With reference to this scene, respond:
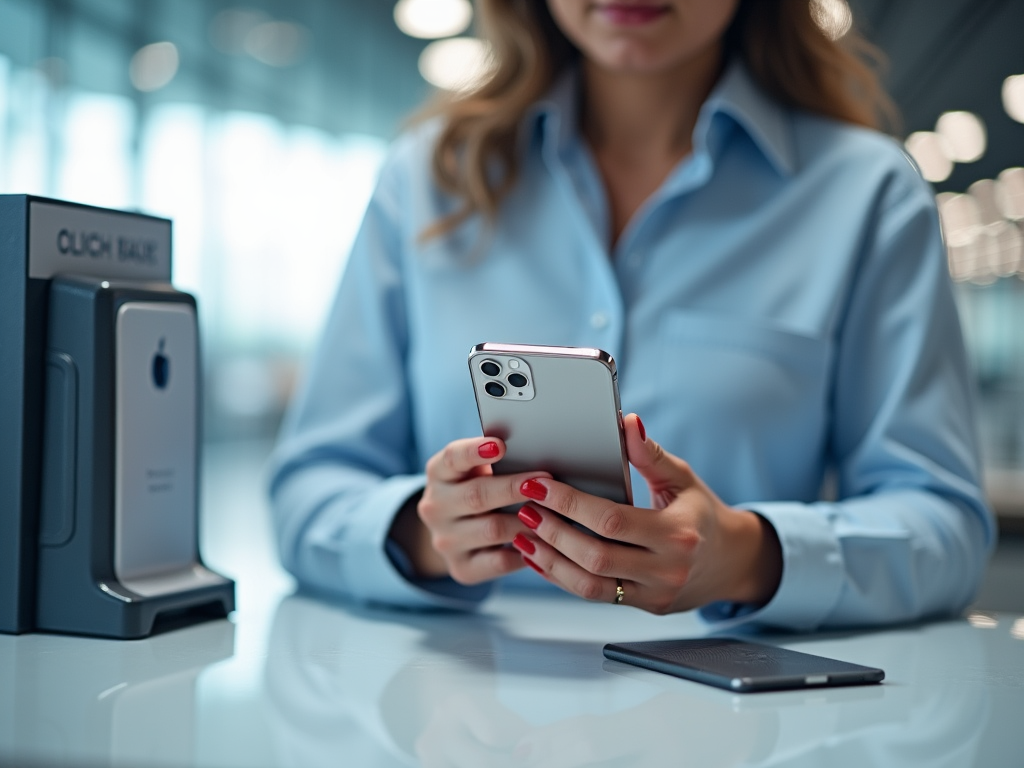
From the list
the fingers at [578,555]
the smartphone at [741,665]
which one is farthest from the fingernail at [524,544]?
the smartphone at [741,665]

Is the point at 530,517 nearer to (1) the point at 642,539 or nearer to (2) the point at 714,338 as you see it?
(1) the point at 642,539

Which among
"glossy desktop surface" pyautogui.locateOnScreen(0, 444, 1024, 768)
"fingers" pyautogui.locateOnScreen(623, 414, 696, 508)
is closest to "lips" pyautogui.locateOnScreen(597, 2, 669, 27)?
"fingers" pyautogui.locateOnScreen(623, 414, 696, 508)

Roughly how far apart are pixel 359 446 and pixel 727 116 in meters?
0.63

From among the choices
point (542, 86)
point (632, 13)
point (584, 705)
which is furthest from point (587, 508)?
point (542, 86)

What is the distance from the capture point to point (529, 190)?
1455mm

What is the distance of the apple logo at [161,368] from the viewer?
1.05 m

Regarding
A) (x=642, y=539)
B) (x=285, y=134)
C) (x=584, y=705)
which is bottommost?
(x=584, y=705)

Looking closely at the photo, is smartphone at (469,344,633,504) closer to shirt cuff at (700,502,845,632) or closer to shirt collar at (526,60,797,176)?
shirt cuff at (700,502,845,632)

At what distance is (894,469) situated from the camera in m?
1.25

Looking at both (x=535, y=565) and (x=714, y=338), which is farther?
(x=714, y=338)

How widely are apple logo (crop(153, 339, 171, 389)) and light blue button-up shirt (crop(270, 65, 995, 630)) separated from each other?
0.27 metres

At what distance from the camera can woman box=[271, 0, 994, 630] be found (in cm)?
116

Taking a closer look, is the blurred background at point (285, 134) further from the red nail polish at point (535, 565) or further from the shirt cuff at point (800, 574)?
the shirt cuff at point (800, 574)

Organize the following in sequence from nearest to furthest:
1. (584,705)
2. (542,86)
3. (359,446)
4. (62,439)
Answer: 1. (584,705)
2. (62,439)
3. (359,446)
4. (542,86)
